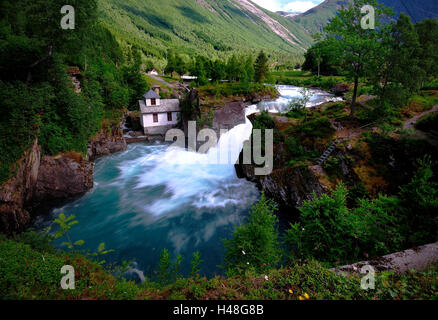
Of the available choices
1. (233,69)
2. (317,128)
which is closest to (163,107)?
(233,69)

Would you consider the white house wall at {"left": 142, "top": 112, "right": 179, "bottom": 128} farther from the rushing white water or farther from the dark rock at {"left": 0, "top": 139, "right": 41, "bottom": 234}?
the dark rock at {"left": 0, "top": 139, "right": 41, "bottom": 234}

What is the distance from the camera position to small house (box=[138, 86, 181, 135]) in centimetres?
3784

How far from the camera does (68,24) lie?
1650cm

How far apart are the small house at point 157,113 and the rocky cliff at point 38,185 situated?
1892 cm

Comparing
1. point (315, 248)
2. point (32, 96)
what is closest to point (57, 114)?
point (32, 96)

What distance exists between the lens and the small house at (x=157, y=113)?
37.8m

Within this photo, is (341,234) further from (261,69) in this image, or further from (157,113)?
(261,69)

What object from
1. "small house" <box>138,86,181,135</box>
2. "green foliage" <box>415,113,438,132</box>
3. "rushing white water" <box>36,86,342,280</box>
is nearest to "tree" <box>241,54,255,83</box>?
"small house" <box>138,86,181,135</box>

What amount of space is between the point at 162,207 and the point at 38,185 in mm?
11042

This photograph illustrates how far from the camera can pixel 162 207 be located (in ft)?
61.7

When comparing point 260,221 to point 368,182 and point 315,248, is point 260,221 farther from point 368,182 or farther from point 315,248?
point 368,182

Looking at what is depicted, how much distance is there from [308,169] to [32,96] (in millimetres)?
21843

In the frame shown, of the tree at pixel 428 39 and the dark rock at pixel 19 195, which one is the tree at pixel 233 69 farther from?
the dark rock at pixel 19 195

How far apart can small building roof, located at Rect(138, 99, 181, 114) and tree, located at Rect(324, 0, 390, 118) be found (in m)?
29.7
